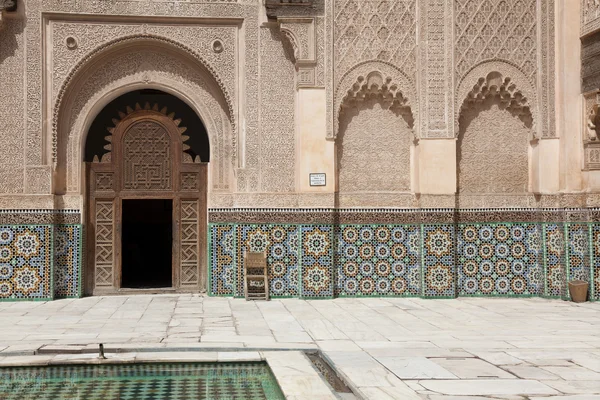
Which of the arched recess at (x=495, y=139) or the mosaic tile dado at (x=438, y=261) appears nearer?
the mosaic tile dado at (x=438, y=261)

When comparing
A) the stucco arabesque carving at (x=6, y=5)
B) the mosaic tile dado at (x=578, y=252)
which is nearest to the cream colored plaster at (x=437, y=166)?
the mosaic tile dado at (x=578, y=252)

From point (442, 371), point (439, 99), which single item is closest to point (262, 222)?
point (439, 99)

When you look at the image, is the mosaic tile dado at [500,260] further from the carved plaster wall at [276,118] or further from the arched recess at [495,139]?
the carved plaster wall at [276,118]

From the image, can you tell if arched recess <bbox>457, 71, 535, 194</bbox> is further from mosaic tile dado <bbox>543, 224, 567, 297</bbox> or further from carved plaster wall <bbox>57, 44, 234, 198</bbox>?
carved plaster wall <bbox>57, 44, 234, 198</bbox>

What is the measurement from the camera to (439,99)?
8.12m

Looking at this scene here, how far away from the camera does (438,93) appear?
8.12m

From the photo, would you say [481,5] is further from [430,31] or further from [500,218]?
[500,218]

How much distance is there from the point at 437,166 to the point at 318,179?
1303 millimetres

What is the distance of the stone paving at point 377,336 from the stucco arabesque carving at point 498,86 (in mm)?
2162

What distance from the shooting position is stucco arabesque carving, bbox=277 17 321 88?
796cm

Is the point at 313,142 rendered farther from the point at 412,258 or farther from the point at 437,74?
the point at 412,258

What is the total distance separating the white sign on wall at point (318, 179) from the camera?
8000 millimetres

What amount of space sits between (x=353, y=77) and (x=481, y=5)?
1642 mm

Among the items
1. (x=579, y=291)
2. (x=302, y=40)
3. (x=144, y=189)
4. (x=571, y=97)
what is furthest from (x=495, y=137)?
(x=144, y=189)
